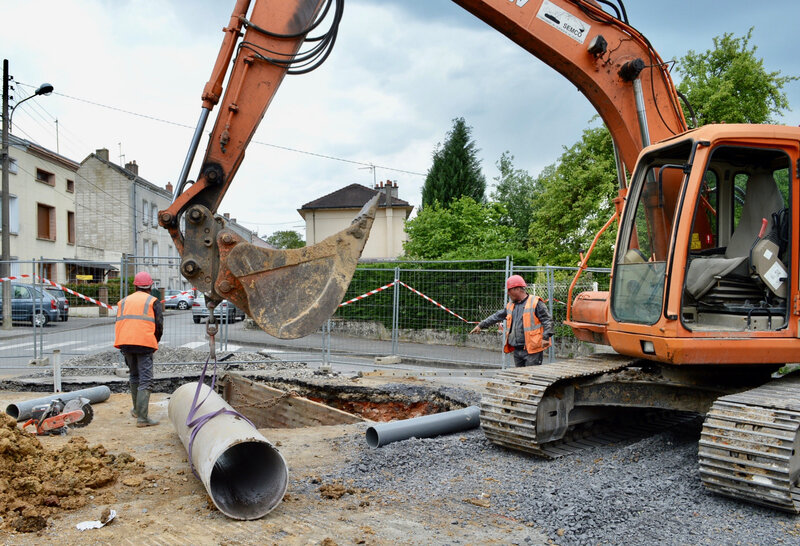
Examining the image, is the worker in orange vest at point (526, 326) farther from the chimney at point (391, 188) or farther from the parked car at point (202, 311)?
the chimney at point (391, 188)

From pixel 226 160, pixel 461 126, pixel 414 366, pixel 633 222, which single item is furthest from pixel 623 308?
pixel 461 126

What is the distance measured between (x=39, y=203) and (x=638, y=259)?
89.5 feet

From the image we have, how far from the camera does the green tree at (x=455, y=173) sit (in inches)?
1323

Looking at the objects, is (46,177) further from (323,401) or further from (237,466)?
(237,466)

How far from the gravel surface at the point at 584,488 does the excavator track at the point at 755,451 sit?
5.5 inches

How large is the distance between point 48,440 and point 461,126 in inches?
1227

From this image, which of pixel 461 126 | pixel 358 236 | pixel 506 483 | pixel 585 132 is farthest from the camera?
pixel 461 126

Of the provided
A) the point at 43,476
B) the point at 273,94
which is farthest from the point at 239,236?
the point at 43,476

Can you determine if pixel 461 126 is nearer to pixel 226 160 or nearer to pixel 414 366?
pixel 414 366

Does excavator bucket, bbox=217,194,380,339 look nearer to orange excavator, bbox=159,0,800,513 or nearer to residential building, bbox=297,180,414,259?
orange excavator, bbox=159,0,800,513

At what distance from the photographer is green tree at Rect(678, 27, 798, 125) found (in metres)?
22.4

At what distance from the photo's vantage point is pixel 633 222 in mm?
5121

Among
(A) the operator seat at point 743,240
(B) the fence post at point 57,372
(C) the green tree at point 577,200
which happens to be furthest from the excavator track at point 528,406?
(C) the green tree at point 577,200

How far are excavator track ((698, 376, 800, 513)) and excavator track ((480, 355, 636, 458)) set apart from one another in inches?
47.5
